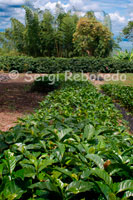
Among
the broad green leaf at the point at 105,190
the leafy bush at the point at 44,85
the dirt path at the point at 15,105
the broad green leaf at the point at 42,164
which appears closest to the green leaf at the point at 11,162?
the broad green leaf at the point at 42,164

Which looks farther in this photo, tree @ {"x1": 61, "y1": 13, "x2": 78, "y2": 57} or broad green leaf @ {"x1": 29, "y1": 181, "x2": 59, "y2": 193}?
tree @ {"x1": 61, "y1": 13, "x2": 78, "y2": 57}

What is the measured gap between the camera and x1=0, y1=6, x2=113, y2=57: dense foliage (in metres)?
17.4

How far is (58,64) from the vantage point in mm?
12781

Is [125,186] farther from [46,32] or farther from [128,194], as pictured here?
[46,32]

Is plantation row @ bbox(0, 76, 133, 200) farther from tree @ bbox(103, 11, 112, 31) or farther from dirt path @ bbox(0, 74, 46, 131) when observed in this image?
tree @ bbox(103, 11, 112, 31)

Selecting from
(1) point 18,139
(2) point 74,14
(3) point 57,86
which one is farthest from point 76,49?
(1) point 18,139

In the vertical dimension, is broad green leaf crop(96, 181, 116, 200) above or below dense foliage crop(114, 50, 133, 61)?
below

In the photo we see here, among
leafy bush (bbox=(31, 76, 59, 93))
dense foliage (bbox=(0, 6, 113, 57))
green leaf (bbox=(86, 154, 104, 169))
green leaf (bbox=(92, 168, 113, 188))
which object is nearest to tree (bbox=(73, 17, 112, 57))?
dense foliage (bbox=(0, 6, 113, 57))

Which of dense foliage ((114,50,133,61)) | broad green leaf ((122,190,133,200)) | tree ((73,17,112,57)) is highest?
tree ((73,17,112,57))

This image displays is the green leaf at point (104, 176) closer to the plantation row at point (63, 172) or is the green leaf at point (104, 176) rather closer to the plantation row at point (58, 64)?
the plantation row at point (63, 172)

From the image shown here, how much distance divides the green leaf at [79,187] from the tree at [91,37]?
1763cm

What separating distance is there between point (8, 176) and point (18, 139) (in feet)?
1.38

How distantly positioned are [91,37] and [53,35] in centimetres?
313

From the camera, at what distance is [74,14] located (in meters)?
21.4
